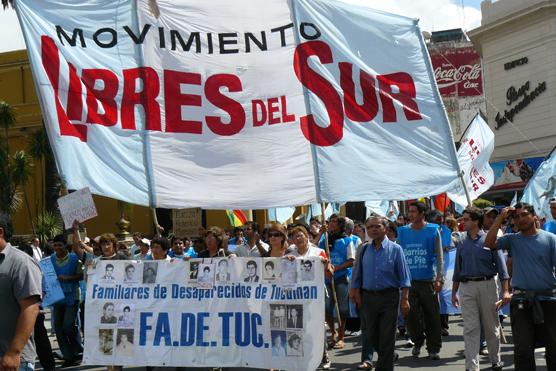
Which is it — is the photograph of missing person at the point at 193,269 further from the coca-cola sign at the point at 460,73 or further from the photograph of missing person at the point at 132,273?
the coca-cola sign at the point at 460,73

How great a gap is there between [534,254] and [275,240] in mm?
2756

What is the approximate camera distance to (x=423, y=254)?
34.3 feet

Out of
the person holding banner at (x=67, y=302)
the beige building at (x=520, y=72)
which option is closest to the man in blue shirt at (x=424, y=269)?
the person holding banner at (x=67, y=302)

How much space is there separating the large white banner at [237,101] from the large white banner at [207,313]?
82cm

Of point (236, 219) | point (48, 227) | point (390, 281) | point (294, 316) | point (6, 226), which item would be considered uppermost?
point (48, 227)

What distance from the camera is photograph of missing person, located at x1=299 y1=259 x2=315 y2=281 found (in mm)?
8352

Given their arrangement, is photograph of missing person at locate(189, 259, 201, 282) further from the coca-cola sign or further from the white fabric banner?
the coca-cola sign

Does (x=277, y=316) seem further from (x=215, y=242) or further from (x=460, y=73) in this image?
(x=460, y=73)

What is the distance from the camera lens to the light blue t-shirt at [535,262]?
7633 millimetres

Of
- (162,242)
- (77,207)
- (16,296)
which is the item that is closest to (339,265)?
(162,242)

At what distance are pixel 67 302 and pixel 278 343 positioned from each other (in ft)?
13.9

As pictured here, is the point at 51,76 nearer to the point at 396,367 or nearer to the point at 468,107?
the point at 396,367

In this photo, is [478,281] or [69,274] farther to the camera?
[69,274]

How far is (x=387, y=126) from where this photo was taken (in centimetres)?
844
